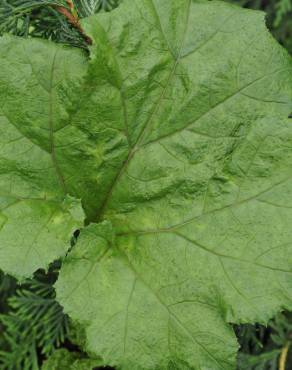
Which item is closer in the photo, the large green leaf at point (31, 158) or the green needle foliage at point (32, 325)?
the large green leaf at point (31, 158)

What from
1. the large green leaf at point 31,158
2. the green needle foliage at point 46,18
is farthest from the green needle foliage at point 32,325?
the green needle foliage at point 46,18

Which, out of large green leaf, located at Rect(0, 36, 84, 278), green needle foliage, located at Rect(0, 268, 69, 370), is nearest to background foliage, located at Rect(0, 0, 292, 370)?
green needle foliage, located at Rect(0, 268, 69, 370)

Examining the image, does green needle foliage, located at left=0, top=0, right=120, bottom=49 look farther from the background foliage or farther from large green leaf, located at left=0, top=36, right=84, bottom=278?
large green leaf, located at left=0, top=36, right=84, bottom=278

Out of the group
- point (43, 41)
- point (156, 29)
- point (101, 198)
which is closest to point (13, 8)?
point (43, 41)

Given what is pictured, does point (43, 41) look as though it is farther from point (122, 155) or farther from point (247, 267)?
point (247, 267)

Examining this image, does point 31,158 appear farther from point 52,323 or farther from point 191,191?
point 52,323

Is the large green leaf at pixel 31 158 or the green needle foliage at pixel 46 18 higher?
the green needle foliage at pixel 46 18

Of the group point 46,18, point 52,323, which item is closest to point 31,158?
point 46,18

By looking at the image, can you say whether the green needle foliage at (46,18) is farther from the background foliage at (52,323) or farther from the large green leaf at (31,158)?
the large green leaf at (31,158)
